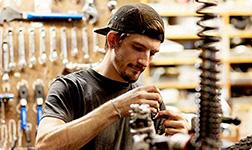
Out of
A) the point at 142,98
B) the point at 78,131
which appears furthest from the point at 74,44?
the point at 142,98

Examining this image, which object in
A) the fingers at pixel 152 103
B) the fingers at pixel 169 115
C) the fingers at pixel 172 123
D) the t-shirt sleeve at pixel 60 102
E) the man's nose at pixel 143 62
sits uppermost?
the man's nose at pixel 143 62

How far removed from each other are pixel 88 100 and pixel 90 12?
2.12 meters

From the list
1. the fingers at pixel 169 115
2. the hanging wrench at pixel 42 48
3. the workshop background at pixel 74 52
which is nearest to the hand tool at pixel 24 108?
the workshop background at pixel 74 52

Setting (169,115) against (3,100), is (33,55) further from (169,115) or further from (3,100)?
(169,115)

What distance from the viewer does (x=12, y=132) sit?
12.0ft

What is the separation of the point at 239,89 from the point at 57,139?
278cm

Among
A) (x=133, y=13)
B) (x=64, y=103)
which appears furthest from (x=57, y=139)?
(x=133, y=13)

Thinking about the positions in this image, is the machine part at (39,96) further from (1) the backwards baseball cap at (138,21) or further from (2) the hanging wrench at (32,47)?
(1) the backwards baseball cap at (138,21)

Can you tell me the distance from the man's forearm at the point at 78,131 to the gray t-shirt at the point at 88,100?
0.11 meters

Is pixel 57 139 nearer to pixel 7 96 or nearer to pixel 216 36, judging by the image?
pixel 216 36

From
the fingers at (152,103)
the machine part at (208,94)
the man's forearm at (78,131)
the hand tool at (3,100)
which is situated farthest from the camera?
the hand tool at (3,100)

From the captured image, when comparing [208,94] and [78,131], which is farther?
[78,131]

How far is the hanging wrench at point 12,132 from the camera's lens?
3625 millimetres

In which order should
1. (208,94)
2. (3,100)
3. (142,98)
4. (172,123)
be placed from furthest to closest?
(3,100) → (172,123) → (142,98) → (208,94)
